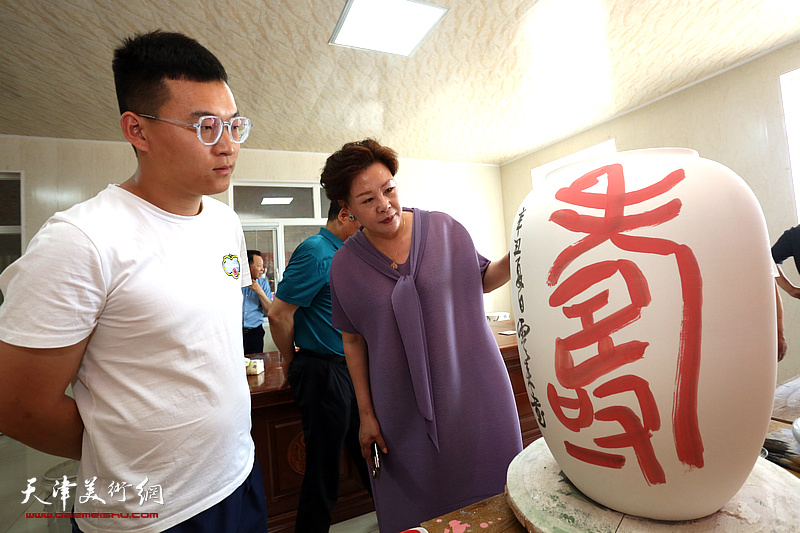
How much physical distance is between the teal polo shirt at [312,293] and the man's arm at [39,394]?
3.12 feet

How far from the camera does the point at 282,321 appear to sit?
1.78 meters

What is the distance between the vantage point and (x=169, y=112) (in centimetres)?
82

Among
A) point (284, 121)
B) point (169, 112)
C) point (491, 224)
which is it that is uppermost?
point (284, 121)

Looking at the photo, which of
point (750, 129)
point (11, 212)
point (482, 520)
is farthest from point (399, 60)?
point (11, 212)

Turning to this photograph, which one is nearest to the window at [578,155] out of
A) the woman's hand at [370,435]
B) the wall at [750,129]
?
the wall at [750,129]

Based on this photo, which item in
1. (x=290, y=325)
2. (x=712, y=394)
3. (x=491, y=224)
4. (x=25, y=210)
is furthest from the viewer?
(x=491, y=224)

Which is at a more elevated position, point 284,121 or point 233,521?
point 284,121

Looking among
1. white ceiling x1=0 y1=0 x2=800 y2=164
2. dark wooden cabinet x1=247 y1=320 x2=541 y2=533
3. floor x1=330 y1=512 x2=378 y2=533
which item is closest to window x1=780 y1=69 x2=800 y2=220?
white ceiling x1=0 y1=0 x2=800 y2=164

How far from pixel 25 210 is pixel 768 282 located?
6100 mm

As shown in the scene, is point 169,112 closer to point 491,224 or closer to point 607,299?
point 607,299

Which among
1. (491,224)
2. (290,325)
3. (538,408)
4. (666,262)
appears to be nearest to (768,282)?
(666,262)

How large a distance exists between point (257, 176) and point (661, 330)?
5.50 meters

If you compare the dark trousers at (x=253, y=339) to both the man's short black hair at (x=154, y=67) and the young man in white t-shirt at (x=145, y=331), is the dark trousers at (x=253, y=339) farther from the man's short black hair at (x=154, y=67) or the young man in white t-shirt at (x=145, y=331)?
the man's short black hair at (x=154, y=67)

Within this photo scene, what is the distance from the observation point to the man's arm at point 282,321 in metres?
1.75
